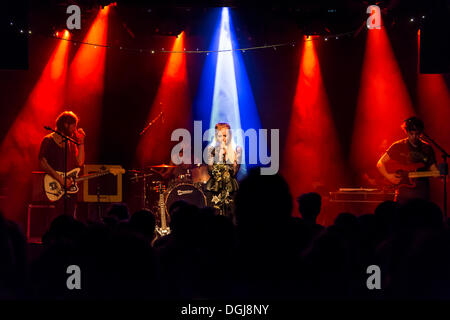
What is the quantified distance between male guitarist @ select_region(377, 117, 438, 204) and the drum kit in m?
2.95

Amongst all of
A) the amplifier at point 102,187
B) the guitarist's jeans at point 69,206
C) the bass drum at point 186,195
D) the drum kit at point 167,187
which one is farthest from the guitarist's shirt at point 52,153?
the bass drum at point 186,195

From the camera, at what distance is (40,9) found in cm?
932

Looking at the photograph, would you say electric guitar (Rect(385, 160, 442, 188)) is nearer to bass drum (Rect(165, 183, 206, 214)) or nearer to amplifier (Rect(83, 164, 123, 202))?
bass drum (Rect(165, 183, 206, 214))

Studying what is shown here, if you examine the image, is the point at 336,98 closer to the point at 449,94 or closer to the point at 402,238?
the point at 449,94

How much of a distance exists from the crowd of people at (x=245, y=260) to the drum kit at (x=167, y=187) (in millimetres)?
5305

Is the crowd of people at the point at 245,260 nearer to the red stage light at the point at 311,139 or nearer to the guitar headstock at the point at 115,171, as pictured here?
the guitar headstock at the point at 115,171

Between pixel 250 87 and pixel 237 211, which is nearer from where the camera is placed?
pixel 237 211

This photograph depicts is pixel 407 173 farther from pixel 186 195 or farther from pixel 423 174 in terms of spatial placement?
pixel 186 195

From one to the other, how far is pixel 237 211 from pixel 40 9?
27.1 ft

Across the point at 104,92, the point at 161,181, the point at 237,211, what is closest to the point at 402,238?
the point at 237,211

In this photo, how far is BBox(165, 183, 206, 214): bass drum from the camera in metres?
8.27

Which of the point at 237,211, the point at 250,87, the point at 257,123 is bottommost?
the point at 237,211

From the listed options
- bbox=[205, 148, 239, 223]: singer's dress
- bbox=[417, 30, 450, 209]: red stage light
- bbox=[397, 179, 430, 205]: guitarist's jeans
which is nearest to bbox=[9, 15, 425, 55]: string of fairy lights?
bbox=[417, 30, 450, 209]: red stage light

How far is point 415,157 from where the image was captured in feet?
25.8
